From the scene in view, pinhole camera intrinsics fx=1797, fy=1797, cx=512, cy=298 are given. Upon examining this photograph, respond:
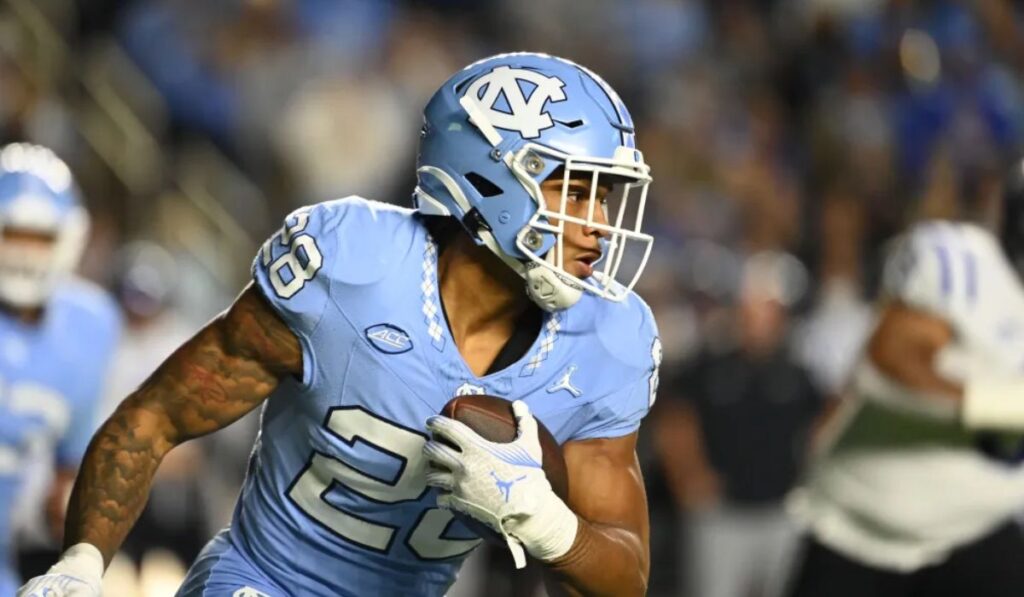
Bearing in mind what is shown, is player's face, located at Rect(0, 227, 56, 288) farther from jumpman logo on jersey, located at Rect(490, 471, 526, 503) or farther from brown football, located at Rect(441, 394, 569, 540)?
jumpman logo on jersey, located at Rect(490, 471, 526, 503)

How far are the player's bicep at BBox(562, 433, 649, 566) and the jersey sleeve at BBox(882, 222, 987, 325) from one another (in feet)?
6.07

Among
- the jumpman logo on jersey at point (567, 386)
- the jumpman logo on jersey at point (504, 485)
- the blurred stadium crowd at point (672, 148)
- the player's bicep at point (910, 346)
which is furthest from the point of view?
the blurred stadium crowd at point (672, 148)

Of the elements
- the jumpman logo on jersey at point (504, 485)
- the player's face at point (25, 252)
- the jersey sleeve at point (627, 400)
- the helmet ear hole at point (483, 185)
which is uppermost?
the helmet ear hole at point (483, 185)

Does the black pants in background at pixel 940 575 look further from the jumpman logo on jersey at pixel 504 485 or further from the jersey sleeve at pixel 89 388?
the jumpman logo on jersey at pixel 504 485

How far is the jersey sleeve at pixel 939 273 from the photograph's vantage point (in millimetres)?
4922

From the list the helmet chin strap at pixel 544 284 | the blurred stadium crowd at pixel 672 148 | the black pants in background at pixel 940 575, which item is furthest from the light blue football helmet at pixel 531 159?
the blurred stadium crowd at pixel 672 148

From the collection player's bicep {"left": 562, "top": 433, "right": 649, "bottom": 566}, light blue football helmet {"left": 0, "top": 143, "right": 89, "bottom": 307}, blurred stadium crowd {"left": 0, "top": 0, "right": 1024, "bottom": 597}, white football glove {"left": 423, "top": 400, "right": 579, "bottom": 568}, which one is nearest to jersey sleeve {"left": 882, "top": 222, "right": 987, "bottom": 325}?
player's bicep {"left": 562, "top": 433, "right": 649, "bottom": 566}

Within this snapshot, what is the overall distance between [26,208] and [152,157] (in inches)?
183

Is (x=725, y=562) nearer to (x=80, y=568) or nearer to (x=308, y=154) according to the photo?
(x=308, y=154)

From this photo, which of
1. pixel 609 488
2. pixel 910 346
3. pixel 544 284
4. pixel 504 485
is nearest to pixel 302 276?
pixel 544 284

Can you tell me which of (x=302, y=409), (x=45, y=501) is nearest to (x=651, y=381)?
(x=302, y=409)

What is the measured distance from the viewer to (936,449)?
5.01 meters

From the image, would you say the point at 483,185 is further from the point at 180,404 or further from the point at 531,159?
the point at 180,404

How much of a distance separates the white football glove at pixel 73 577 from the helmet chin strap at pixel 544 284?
0.90 metres
